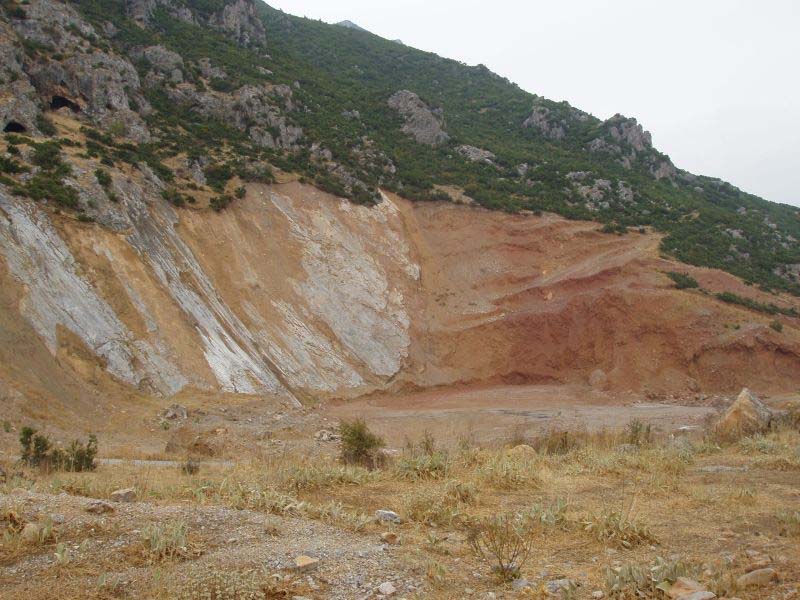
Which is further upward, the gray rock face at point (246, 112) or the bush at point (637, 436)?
the gray rock face at point (246, 112)

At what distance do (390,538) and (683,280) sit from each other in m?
31.6

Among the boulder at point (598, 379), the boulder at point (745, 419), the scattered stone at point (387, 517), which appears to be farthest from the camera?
the boulder at point (598, 379)

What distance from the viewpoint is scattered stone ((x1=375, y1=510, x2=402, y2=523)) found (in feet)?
23.3

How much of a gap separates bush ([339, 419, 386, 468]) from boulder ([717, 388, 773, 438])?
8789mm

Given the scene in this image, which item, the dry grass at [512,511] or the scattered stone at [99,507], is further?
the scattered stone at [99,507]

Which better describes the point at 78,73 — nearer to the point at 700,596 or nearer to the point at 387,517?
the point at 387,517

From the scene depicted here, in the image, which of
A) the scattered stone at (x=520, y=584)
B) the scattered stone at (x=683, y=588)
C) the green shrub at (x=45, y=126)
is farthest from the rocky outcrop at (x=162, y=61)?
the scattered stone at (x=683, y=588)

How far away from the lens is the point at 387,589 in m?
4.89

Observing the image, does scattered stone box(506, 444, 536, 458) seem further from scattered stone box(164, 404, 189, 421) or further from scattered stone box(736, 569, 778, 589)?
scattered stone box(164, 404, 189, 421)

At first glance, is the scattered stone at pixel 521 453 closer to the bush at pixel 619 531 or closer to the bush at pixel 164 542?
the bush at pixel 619 531

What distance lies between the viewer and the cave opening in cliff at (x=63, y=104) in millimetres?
32406

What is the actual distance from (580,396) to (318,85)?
37344 mm

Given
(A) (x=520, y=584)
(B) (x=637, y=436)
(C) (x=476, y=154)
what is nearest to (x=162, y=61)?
(C) (x=476, y=154)

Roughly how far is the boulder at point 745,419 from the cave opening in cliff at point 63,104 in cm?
3274
